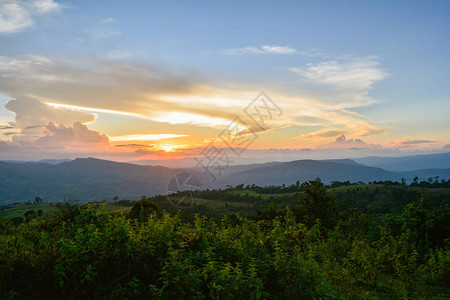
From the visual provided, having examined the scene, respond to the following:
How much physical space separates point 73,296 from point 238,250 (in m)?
3.67

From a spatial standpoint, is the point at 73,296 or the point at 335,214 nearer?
the point at 73,296

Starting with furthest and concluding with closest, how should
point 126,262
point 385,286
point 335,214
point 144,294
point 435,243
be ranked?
point 335,214 → point 435,243 → point 385,286 → point 126,262 → point 144,294

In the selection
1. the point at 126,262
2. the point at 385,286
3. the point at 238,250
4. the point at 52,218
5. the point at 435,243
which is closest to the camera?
the point at 126,262

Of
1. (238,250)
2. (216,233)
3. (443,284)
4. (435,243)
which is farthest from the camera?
(435,243)

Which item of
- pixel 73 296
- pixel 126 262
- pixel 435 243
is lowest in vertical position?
pixel 435 243

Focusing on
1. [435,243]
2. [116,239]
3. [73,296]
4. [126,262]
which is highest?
[116,239]

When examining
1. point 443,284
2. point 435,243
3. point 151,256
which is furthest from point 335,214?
point 151,256

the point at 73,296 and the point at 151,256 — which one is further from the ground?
the point at 151,256

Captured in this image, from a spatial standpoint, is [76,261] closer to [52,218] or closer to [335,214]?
[52,218]

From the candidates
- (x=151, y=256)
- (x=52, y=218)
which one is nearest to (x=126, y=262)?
A: (x=151, y=256)

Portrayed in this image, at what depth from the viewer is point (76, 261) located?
17.6 ft

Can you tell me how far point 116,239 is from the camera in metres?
5.94

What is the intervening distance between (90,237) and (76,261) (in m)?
0.56

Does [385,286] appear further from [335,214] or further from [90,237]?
[335,214]
